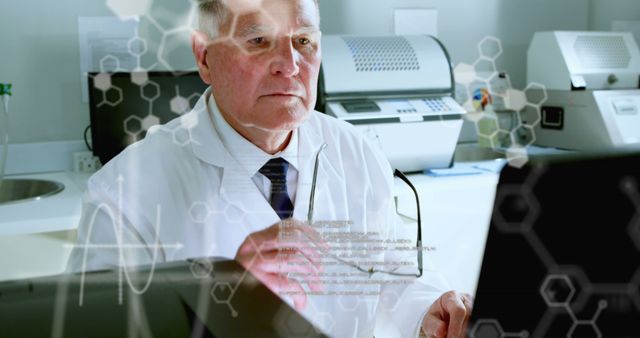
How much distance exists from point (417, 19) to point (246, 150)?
120 cm

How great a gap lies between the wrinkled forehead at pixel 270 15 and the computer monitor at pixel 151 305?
292 mm

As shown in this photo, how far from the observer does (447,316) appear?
63cm

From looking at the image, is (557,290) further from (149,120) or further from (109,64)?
(109,64)

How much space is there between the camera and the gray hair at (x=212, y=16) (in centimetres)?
65

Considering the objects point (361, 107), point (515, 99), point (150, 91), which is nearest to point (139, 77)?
point (150, 91)

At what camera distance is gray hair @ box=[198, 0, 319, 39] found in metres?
0.65

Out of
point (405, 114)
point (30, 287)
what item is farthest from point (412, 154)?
point (30, 287)

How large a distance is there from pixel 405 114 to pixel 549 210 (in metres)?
1.10

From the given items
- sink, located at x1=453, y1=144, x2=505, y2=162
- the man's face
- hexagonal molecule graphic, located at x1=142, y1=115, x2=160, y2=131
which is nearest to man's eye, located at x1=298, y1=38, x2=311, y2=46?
the man's face

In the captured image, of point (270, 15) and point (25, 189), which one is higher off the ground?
point (270, 15)

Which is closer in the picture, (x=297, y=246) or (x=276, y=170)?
(x=297, y=246)

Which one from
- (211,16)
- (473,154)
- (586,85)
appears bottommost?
(473,154)

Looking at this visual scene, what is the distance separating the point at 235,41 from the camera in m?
0.67

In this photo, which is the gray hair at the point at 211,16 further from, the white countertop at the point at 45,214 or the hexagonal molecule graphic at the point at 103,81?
the hexagonal molecule graphic at the point at 103,81
